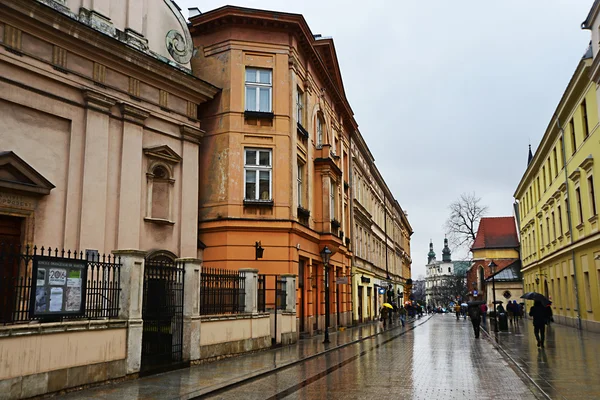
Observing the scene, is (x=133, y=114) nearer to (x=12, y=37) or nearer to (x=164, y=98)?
(x=164, y=98)

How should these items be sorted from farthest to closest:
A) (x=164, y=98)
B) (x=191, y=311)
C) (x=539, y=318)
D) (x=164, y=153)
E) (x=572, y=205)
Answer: (x=572, y=205) → (x=164, y=98) → (x=164, y=153) → (x=539, y=318) → (x=191, y=311)

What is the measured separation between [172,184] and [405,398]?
12697 mm

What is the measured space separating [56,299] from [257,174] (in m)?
13.1

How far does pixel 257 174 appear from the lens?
2278 centimetres

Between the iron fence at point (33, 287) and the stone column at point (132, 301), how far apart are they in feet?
0.40

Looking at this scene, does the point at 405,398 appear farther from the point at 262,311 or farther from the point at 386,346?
the point at 386,346

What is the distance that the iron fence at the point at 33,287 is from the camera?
31.8ft

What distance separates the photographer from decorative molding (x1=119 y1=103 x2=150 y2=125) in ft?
58.8

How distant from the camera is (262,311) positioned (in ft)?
60.5

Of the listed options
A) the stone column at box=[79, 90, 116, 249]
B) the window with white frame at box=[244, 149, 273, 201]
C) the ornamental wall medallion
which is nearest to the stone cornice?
the ornamental wall medallion

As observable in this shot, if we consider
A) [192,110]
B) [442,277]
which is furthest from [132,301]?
[442,277]

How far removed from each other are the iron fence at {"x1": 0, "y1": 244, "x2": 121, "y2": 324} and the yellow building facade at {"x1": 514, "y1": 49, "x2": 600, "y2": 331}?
22.4m

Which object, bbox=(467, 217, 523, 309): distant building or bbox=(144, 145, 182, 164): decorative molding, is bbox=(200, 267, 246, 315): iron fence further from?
bbox=(467, 217, 523, 309): distant building

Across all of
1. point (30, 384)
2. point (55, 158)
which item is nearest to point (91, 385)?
point (30, 384)
